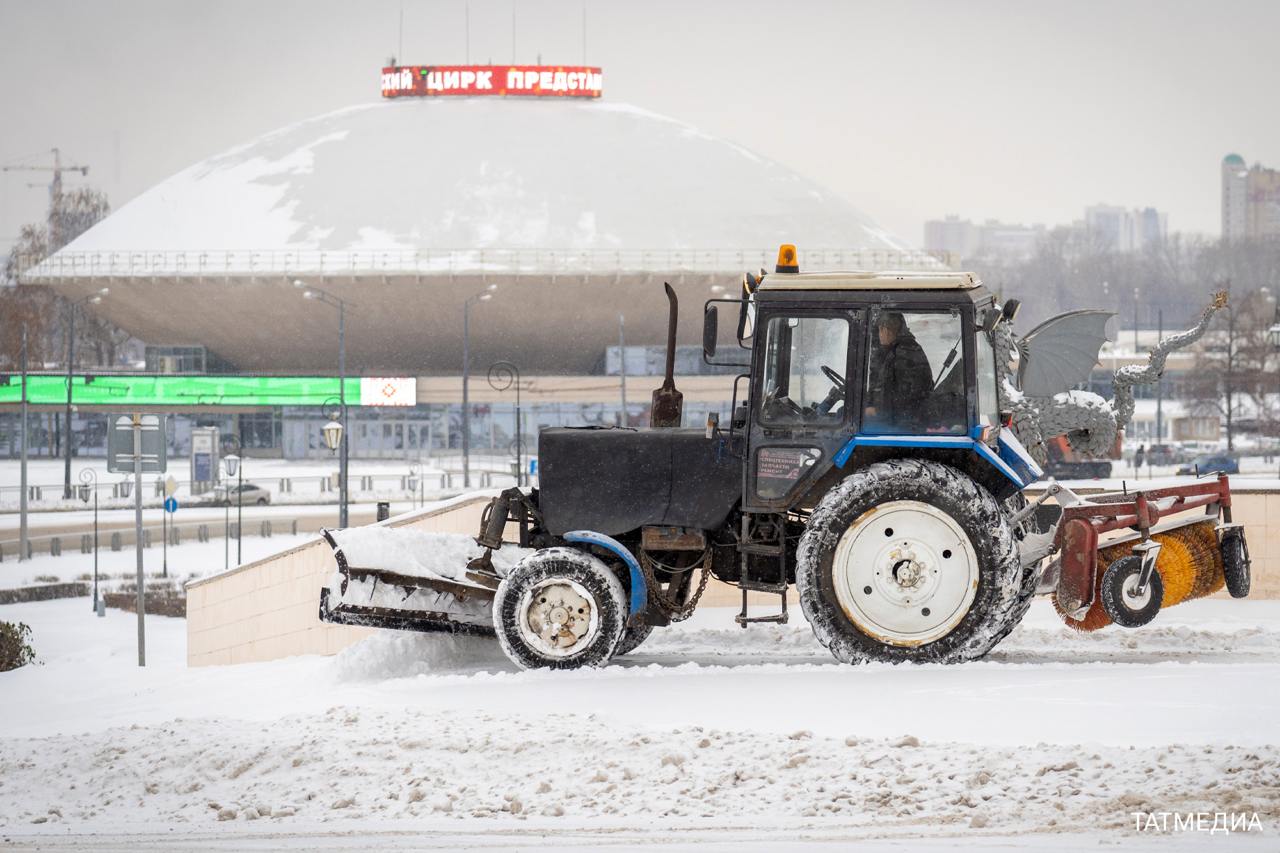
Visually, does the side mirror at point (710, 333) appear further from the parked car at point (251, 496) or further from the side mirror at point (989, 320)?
the parked car at point (251, 496)

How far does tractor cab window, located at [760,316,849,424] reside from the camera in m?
11.2

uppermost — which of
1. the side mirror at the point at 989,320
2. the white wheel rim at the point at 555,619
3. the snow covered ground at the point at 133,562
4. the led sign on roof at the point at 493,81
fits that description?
the led sign on roof at the point at 493,81

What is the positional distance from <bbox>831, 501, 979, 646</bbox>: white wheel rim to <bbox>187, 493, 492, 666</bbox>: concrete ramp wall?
27.6 feet

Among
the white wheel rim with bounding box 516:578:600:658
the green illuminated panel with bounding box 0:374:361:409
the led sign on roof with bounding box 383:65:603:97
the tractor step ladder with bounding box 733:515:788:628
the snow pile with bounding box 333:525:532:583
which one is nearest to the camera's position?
the tractor step ladder with bounding box 733:515:788:628

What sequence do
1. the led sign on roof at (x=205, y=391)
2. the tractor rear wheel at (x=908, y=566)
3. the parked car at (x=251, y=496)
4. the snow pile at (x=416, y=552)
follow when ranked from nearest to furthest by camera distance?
1. the tractor rear wheel at (x=908, y=566)
2. the snow pile at (x=416, y=552)
3. the parked car at (x=251, y=496)
4. the led sign on roof at (x=205, y=391)

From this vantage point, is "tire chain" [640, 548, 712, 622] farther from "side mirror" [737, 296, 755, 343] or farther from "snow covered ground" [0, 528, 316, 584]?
"snow covered ground" [0, 528, 316, 584]

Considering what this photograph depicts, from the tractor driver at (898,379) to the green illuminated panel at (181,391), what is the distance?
74.4m

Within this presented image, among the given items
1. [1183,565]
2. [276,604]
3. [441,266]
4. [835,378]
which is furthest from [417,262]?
[835,378]

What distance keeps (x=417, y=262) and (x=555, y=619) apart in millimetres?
73510

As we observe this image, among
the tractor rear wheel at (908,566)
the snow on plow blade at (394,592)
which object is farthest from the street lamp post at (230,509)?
the tractor rear wheel at (908,566)

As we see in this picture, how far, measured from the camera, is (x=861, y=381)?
36.5ft

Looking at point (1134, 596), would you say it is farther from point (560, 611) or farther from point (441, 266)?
point (441, 266)

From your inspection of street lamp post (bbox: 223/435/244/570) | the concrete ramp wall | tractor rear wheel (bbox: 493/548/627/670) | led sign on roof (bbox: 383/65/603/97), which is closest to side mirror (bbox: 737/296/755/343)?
tractor rear wheel (bbox: 493/548/627/670)

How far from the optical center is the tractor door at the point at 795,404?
1123 cm
